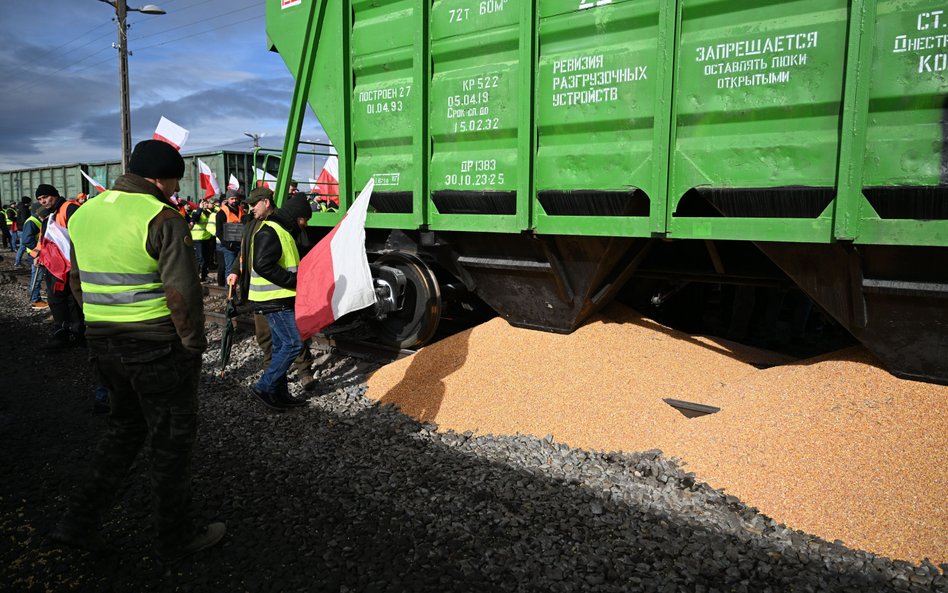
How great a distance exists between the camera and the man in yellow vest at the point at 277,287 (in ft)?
17.0

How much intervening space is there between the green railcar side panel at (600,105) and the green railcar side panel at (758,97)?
18 centimetres

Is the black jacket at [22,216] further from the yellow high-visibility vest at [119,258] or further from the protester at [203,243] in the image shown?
the yellow high-visibility vest at [119,258]

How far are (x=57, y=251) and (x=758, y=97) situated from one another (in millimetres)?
7474

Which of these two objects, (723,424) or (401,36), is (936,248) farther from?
(401,36)

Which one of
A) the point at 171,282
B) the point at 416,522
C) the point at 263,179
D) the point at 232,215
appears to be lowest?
the point at 416,522

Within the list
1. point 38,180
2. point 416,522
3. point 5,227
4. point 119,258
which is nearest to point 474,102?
point 119,258

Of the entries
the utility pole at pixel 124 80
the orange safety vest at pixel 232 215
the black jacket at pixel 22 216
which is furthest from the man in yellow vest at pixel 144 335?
the black jacket at pixel 22 216

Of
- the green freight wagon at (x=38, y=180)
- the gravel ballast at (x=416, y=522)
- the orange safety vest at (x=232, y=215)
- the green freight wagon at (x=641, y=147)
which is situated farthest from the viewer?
the green freight wagon at (x=38, y=180)

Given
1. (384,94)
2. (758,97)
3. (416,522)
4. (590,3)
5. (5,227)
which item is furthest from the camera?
(5,227)

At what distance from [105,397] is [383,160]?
318 centimetres

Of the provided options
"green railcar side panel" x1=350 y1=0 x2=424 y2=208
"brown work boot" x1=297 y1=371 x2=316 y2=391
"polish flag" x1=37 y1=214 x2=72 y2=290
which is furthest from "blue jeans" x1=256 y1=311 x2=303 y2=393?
"polish flag" x1=37 y1=214 x2=72 y2=290

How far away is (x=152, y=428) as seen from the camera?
10.1ft

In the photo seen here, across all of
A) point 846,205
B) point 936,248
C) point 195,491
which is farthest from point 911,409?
point 195,491

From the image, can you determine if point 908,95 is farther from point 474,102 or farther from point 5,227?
point 5,227
